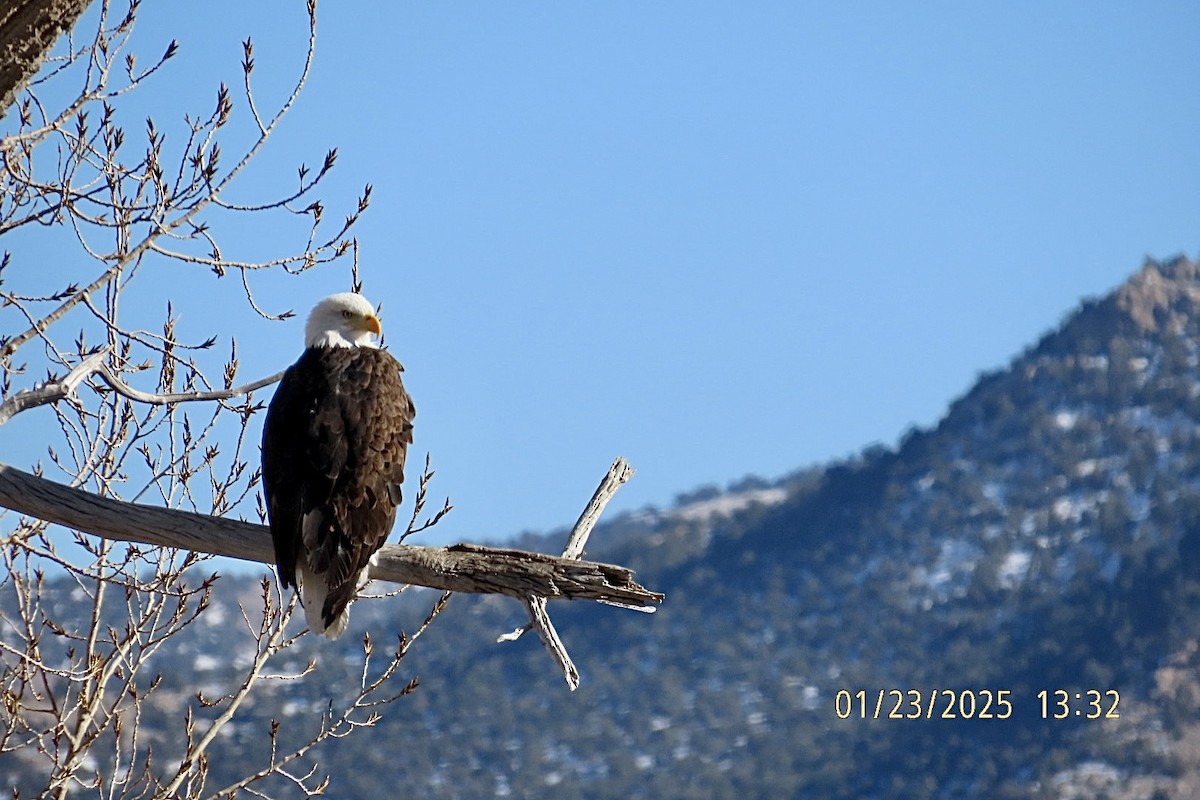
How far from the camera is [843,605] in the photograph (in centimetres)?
5384

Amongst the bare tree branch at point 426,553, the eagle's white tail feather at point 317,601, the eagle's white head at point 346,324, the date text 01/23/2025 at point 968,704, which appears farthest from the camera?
the date text 01/23/2025 at point 968,704

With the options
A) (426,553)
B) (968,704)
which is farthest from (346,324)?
(968,704)

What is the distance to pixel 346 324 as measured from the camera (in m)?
6.18

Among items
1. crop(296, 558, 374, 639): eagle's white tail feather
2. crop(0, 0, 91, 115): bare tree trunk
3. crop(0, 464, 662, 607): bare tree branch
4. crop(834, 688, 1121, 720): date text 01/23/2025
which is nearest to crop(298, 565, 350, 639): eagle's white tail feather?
crop(296, 558, 374, 639): eagle's white tail feather

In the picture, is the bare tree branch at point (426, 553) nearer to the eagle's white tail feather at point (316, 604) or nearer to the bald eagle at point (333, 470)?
the bald eagle at point (333, 470)

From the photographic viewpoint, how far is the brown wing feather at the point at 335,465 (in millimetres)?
5297

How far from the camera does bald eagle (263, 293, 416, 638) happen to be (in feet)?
17.4

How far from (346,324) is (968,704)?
4033cm

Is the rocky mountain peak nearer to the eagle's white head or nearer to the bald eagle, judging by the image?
the eagle's white head

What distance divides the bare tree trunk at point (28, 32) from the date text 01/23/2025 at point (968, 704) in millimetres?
37151

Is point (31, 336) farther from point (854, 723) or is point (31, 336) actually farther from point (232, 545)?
point (854, 723)

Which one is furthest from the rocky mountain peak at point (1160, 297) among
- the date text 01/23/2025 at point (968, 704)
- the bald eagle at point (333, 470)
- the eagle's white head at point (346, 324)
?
the bald eagle at point (333, 470)

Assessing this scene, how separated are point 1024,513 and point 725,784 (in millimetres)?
17917

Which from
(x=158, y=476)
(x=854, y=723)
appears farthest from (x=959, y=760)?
(x=158, y=476)
